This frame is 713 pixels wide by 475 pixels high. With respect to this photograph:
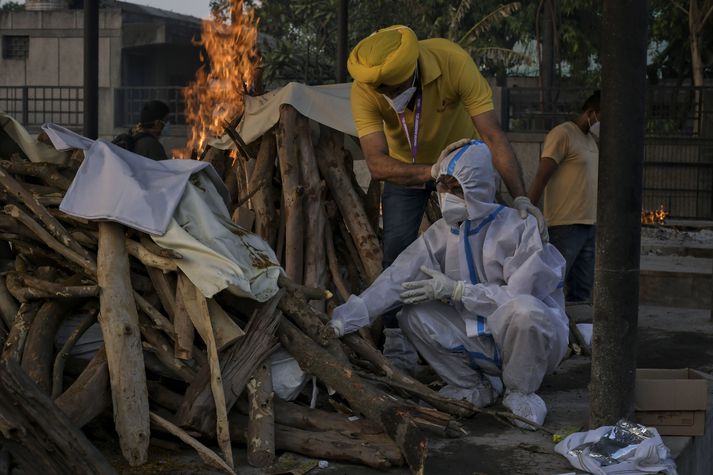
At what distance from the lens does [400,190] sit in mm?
6070

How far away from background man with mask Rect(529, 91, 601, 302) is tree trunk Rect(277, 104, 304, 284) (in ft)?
6.64

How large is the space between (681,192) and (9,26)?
16714mm

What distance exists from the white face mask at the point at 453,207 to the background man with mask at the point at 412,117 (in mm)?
156

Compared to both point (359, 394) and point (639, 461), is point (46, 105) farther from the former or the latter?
point (639, 461)

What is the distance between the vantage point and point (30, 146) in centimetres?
538

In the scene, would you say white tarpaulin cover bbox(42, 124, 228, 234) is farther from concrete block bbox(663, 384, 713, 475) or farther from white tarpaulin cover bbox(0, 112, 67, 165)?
concrete block bbox(663, 384, 713, 475)

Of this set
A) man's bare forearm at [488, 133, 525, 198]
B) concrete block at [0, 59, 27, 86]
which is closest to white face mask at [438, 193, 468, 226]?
man's bare forearm at [488, 133, 525, 198]

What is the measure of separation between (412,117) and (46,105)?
18970 mm

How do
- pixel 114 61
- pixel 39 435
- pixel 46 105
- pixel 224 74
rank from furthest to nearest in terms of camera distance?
pixel 114 61
pixel 46 105
pixel 224 74
pixel 39 435

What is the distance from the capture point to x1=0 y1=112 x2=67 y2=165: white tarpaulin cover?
211 inches

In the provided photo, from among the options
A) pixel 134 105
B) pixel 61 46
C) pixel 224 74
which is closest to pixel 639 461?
pixel 224 74

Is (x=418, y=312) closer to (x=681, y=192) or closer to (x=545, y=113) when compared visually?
(x=545, y=113)

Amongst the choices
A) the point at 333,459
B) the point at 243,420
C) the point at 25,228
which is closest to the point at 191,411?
the point at 243,420

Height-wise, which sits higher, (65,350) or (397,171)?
(397,171)
